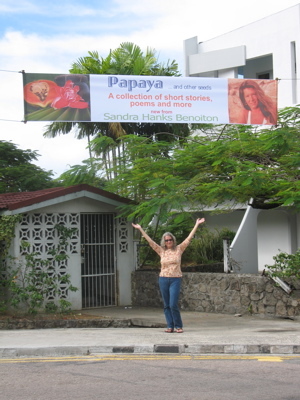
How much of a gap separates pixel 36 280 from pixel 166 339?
476 cm

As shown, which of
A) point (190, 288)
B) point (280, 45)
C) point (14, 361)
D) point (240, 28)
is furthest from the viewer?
point (240, 28)

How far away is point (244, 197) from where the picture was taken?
654 inches

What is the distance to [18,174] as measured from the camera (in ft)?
93.1

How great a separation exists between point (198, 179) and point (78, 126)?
1720cm

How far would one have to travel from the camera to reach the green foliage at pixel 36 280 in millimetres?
14461

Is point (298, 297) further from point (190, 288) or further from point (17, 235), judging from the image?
point (17, 235)

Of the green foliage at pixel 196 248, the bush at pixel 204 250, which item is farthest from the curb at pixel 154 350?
the bush at pixel 204 250

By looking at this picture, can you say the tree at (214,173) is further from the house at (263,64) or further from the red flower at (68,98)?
the house at (263,64)

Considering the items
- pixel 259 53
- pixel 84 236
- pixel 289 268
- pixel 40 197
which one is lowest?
pixel 289 268

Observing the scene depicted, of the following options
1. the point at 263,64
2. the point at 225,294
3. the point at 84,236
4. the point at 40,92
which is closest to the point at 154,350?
the point at 225,294

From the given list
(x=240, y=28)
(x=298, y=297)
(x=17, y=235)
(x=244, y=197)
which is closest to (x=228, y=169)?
(x=244, y=197)

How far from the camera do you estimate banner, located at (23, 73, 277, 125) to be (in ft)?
49.7

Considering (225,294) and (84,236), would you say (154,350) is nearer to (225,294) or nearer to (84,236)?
(225,294)

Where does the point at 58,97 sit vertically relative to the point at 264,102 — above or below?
below
